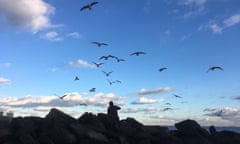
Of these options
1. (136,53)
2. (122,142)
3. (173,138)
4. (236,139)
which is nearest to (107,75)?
(136,53)

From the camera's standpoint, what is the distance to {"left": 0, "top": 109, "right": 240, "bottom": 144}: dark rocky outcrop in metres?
49.8

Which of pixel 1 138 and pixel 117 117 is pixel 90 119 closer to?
pixel 117 117

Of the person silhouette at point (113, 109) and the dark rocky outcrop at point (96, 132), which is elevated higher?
the person silhouette at point (113, 109)

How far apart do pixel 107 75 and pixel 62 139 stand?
10257 millimetres

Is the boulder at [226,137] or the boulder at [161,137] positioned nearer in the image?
the boulder at [161,137]

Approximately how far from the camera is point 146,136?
54812mm

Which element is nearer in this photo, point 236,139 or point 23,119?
point 23,119

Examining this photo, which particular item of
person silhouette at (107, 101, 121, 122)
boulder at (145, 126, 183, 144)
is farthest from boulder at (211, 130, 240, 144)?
person silhouette at (107, 101, 121, 122)

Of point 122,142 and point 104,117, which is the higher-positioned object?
point 104,117

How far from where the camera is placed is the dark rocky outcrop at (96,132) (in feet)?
164

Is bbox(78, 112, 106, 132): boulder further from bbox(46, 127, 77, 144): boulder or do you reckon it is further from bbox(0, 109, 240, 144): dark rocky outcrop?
bbox(46, 127, 77, 144): boulder

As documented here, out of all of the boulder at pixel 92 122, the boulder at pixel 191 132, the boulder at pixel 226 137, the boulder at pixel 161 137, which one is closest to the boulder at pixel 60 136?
the boulder at pixel 92 122

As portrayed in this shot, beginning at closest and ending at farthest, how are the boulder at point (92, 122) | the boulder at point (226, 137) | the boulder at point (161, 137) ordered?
the boulder at point (92, 122)
the boulder at point (161, 137)
the boulder at point (226, 137)

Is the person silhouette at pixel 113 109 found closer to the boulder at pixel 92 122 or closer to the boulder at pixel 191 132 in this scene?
the boulder at pixel 92 122
